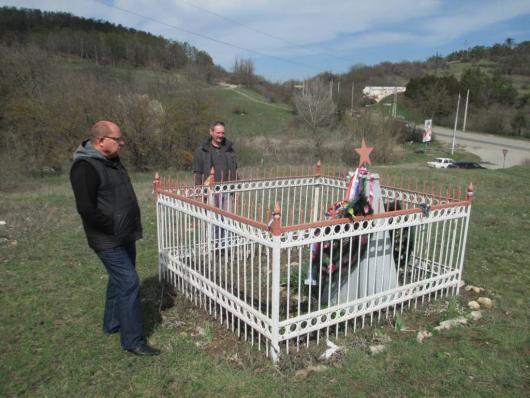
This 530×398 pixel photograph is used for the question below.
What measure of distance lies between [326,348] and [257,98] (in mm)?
53853

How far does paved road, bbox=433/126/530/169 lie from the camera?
115 feet

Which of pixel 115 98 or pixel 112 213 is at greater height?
pixel 115 98

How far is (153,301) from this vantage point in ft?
14.3

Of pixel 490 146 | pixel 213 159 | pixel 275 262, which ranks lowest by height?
pixel 490 146

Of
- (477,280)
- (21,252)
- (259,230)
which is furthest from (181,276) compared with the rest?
(477,280)

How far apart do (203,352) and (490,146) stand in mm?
48528

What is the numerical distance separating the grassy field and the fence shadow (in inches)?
0.5

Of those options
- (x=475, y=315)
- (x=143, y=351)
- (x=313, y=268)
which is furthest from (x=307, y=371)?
(x=475, y=315)

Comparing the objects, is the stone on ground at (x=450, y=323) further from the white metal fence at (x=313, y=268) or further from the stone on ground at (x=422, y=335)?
the white metal fence at (x=313, y=268)

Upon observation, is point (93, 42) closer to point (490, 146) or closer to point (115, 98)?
point (115, 98)

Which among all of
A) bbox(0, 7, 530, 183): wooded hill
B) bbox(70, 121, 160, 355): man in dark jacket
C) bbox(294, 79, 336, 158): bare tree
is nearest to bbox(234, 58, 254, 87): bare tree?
bbox(0, 7, 530, 183): wooded hill

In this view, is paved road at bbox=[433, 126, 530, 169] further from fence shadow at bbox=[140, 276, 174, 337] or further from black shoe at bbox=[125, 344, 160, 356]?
black shoe at bbox=[125, 344, 160, 356]

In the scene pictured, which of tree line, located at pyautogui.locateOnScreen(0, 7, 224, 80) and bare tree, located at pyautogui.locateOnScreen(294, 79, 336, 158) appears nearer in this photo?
bare tree, located at pyautogui.locateOnScreen(294, 79, 336, 158)

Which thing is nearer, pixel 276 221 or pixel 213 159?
pixel 276 221
